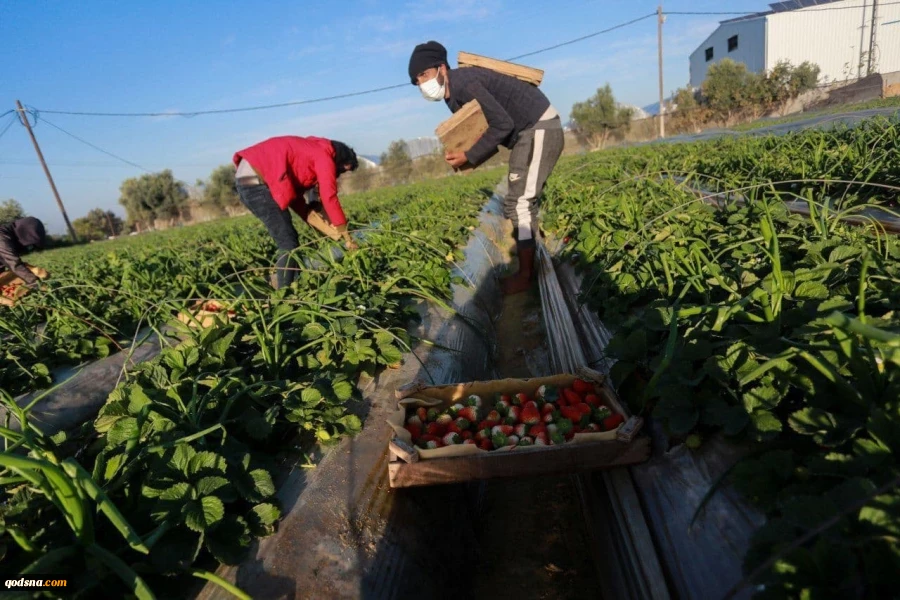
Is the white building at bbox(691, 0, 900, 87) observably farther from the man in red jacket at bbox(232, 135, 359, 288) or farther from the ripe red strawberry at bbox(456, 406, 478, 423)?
the ripe red strawberry at bbox(456, 406, 478, 423)

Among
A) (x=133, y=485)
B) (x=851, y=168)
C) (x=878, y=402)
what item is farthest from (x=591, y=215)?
(x=133, y=485)

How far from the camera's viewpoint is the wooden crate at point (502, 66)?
3.91 metres

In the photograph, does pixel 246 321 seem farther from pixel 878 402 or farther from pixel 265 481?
pixel 878 402

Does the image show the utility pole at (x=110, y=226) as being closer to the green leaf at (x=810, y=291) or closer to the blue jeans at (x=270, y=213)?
the blue jeans at (x=270, y=213)

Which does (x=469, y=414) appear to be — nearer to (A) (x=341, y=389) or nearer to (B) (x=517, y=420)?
(B) (x=517, y=420)

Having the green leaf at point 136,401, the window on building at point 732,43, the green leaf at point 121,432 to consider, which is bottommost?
the green leaf at point 121,432

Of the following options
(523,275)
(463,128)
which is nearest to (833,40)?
(523,275)

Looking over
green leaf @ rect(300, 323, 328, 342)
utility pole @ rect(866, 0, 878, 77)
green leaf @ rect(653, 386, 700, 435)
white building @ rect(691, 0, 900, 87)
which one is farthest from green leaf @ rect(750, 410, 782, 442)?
utility pole @ rect(866, 0, 878, 77)

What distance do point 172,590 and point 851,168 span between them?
15.1 feet

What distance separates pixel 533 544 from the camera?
183 centimetres

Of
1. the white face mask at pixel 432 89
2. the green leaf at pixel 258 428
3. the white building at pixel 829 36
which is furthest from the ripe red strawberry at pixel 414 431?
the white building at pixel 829 36

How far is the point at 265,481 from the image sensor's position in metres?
1.27

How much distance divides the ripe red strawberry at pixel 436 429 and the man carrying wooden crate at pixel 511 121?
2670mm

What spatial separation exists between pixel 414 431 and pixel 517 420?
379 mm
